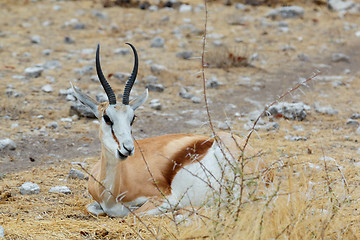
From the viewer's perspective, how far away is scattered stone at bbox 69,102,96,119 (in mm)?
8023

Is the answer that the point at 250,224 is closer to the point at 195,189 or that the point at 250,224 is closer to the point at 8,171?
the point at 195,189

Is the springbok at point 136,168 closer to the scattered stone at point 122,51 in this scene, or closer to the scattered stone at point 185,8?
the scattered stone at point 122,51

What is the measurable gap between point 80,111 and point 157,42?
14.7 feet

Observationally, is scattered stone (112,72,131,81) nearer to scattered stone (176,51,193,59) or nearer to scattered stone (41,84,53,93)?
scattered stone (41,84,53,93)

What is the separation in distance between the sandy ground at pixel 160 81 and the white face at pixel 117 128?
2.01ft

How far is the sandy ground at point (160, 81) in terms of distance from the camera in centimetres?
586

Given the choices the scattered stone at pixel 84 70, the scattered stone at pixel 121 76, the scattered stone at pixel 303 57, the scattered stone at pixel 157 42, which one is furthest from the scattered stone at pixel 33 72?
the scattered stone at pixel 303 57

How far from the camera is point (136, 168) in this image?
5035 mm

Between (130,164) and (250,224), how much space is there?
2.06 metres

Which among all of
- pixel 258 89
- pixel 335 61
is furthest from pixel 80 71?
pixel 335 61

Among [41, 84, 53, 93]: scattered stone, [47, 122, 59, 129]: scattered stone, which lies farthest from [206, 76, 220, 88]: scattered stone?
[47, 122, 59, 129]: scattered stone

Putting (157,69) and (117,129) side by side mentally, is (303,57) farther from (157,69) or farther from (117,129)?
(117,129)

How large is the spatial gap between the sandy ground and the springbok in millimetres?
287

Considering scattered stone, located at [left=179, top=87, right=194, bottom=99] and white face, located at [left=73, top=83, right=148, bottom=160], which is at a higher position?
white face, located at [left=73, top=83, right=148, bottom=160]
